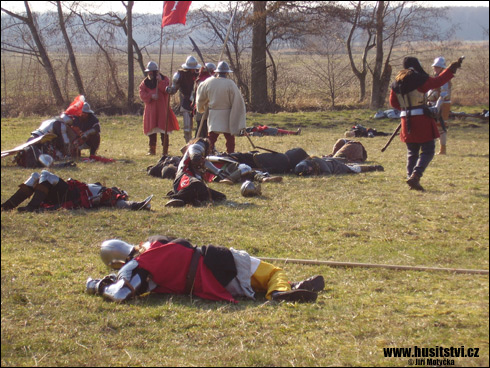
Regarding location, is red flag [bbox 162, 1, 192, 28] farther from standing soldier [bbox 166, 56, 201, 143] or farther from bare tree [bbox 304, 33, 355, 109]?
bare tree [bbox 304, 33, 355, 109]

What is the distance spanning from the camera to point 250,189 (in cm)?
812

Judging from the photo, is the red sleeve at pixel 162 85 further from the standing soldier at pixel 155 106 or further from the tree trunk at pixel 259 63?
the tree trunk at pixel 259 63

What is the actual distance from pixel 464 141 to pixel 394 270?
9313 mm

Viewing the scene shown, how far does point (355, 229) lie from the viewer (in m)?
6.39

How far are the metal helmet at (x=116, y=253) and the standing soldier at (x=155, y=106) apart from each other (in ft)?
25.9

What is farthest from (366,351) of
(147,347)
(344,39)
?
(344,39)

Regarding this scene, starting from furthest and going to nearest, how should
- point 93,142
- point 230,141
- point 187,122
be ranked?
point 187,122 < point 93,142 < point 230,141

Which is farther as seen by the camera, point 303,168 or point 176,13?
point 303,168

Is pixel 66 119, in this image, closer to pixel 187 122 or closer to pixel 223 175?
pixel 187 122

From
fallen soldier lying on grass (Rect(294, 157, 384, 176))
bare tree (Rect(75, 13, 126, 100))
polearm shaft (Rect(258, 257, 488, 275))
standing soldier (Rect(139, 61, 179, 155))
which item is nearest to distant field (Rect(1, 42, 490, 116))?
bare tree (Rect(75, 13, 126, 100))

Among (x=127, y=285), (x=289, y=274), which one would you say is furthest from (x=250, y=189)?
(x=127, y=285)

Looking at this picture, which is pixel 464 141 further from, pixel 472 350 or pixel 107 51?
pixel 107 51

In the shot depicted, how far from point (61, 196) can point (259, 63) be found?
14995mm

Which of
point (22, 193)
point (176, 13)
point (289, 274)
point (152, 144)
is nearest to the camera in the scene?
point (289, 274)
